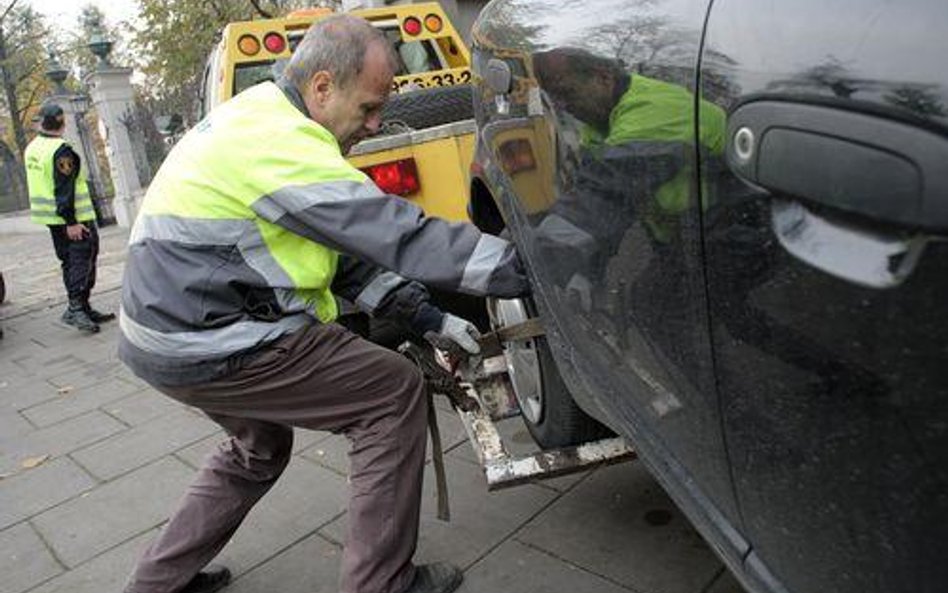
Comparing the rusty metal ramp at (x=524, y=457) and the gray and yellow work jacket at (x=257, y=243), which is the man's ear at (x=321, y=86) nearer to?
the gray and yellow work jacket at (x=257, y=243)

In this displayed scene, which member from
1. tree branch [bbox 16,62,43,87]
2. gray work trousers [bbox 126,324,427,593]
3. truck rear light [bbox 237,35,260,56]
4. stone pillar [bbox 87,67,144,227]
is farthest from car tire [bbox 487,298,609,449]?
tree branch [bbox 16,62,43,87]

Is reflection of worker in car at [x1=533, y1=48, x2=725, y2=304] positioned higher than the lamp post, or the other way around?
reflection of worker in car at [x1=533, y1=48, x2=725, y2=304]

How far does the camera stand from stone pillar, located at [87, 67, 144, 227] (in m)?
14.2

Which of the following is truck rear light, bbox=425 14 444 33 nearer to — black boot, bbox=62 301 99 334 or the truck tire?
the truck tire

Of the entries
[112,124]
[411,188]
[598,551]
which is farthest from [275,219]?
[112,124]

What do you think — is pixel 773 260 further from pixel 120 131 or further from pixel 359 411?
pixel 120 131

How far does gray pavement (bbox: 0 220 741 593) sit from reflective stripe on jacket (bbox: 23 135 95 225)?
2.28m

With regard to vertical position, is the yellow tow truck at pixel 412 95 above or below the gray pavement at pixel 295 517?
above

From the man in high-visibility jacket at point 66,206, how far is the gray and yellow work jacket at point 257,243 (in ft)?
15.5

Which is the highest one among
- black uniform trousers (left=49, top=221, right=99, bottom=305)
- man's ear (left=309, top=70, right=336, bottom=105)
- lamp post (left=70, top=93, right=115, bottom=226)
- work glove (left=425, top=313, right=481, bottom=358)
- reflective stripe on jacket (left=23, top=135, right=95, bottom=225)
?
man's ear (left=309, top=70, right=336, bottom=105)

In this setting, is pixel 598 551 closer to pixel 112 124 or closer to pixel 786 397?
pixel 786 397

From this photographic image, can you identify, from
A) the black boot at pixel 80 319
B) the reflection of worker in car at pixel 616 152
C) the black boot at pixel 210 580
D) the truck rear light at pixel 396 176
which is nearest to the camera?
the reflection of worker in car at pixel 616 152

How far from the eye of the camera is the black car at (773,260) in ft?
2.94

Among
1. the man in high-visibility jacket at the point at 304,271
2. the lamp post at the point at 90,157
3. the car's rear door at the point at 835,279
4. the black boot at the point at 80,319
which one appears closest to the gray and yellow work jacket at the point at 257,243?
the man in high-visibility jacket at the point at 304,271
